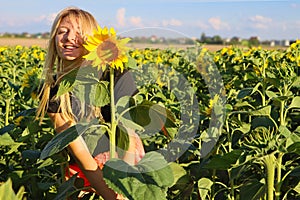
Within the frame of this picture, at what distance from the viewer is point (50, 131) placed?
2.46 meters

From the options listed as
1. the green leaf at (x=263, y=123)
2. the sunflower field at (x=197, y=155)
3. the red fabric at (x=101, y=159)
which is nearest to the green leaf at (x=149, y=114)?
the sunflower field at (x=197, y=155)

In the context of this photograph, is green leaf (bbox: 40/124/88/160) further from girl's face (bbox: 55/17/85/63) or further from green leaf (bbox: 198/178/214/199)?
green leaf (bbox: 198/178/214/199)

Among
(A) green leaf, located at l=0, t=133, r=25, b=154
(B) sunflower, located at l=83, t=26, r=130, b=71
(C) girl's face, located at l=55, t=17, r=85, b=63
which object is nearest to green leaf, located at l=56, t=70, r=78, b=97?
(B) sunflower, located at l=83, t=26, r=130, b=71

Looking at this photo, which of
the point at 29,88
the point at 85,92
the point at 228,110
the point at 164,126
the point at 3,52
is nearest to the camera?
the point at 85,92

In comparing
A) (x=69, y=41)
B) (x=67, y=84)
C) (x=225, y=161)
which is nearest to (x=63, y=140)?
(x=67, y=84)

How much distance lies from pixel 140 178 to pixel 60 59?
0.90 m

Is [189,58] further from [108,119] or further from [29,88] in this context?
[108,119]

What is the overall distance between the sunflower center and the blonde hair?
514 millimetres

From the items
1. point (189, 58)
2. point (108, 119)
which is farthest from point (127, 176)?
point (189, 58)

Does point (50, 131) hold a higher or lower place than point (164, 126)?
lower

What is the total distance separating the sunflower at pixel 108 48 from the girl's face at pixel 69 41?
1.58 feet

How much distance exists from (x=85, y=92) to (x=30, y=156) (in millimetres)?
786

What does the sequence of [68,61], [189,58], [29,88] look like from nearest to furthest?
[68,61], [29,88], [189,58]

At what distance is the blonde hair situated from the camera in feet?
6.26
